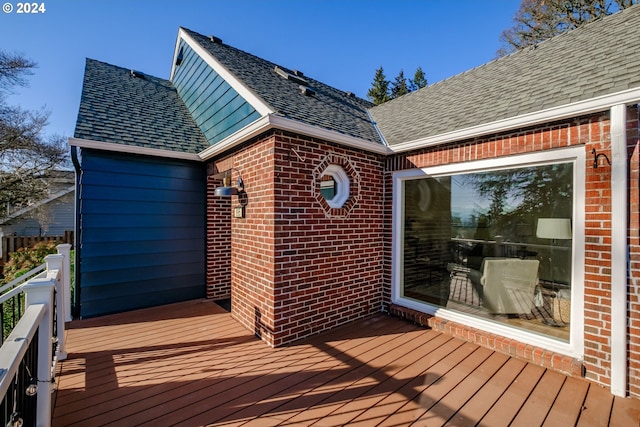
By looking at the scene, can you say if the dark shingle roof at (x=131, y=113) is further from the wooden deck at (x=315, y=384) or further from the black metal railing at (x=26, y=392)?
the black metal railing at (x=26, y=392)

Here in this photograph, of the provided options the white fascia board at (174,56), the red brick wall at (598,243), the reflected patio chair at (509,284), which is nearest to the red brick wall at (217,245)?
the white fascia board at (174,56)

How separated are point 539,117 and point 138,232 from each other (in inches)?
226

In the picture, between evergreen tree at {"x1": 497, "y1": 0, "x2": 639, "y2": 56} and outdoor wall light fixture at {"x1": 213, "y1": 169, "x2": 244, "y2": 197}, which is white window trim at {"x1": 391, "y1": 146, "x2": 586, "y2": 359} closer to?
outdoor wall light fixture at {"x1": 213, "y1": 169, "x2": 244, "y2": 197}

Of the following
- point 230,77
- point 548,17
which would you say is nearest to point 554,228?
point 230,77

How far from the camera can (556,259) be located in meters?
3.19

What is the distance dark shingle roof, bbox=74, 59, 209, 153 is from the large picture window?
4.20 metres

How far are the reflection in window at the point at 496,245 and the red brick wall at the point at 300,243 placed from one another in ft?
2.25

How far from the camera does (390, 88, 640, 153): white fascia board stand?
8.32ft

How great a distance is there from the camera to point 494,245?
381 centimetres

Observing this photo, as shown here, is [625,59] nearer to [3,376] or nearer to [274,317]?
[274,317]

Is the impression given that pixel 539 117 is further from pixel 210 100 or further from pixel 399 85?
pixel 399 85

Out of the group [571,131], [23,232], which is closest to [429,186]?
[571,131]

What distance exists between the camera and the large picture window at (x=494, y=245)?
312cm

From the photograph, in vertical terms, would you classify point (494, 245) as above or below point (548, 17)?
below
